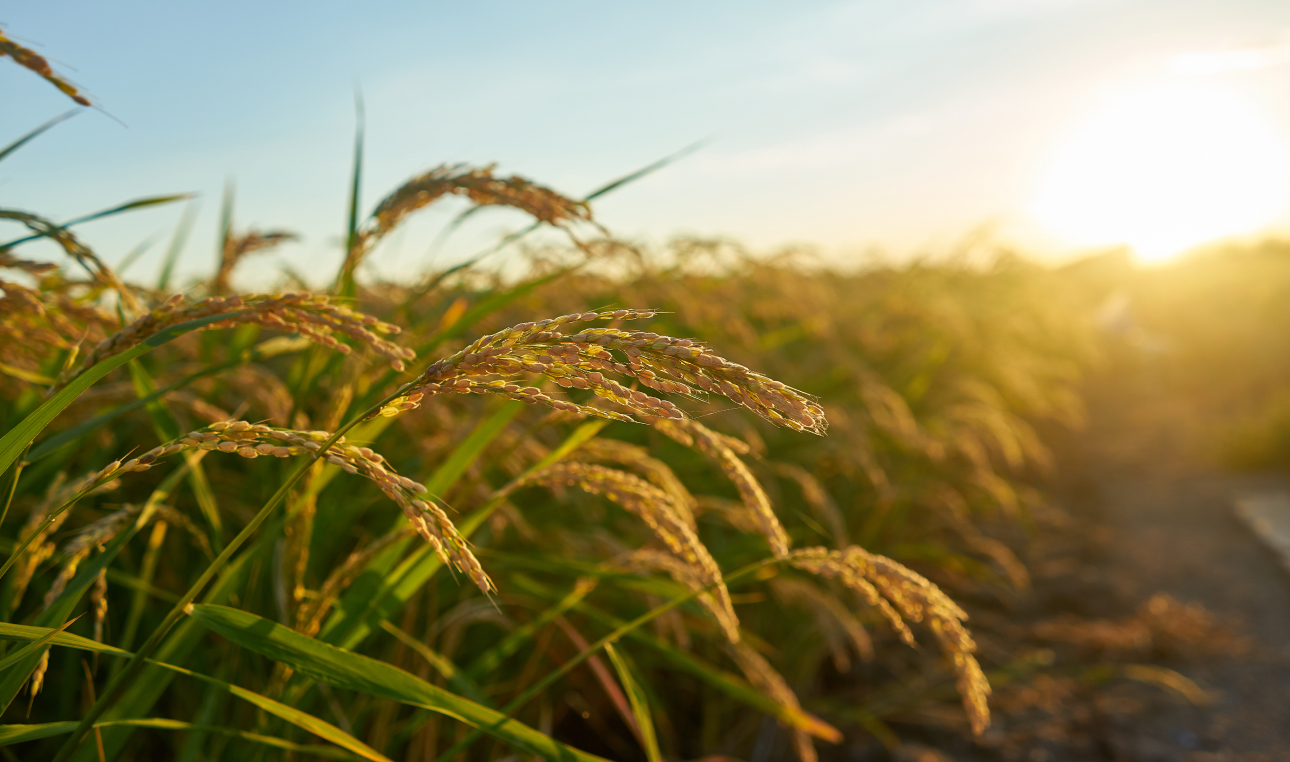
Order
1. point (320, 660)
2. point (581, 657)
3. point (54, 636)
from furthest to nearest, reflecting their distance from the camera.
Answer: point (581, 657)
point (320, 660)
point (54, 636)

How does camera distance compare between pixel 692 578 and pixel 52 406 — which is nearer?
pixel 52 406

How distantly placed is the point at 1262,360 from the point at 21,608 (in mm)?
→ 11722

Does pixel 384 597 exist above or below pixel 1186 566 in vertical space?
above

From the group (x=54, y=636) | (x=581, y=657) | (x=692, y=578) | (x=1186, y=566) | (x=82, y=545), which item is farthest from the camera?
(x=1186, y=566)

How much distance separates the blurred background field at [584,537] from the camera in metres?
1.10

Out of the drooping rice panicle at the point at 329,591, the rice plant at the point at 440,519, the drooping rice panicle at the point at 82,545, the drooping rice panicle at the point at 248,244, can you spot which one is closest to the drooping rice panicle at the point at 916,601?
the rice plant at the point at 440,519

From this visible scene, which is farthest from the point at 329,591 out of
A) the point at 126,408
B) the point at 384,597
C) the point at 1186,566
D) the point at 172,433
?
the point at 1186,566

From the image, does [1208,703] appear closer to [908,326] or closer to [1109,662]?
[1109,662]

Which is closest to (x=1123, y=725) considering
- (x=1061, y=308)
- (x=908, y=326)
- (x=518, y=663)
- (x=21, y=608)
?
(x=518, y=663)

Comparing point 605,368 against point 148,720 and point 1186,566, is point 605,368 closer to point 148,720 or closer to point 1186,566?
point 148,720

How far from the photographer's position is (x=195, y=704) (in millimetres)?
1913

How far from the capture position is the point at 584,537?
2332mm

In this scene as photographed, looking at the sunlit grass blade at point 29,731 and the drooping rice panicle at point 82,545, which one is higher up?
the drooping rice panicle at point 82,545

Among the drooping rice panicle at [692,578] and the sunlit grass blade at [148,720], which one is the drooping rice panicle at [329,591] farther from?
the drooping rice panicle at [692,578]
